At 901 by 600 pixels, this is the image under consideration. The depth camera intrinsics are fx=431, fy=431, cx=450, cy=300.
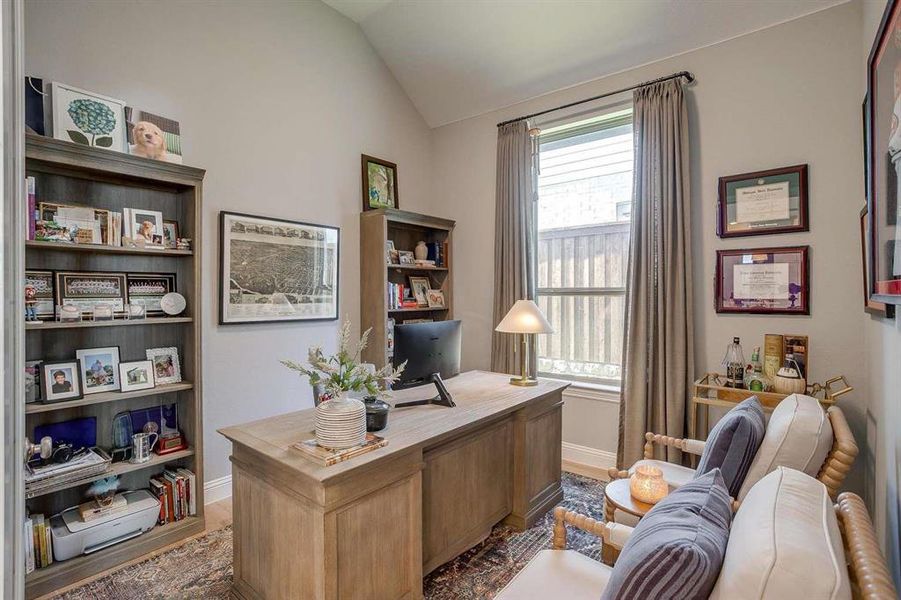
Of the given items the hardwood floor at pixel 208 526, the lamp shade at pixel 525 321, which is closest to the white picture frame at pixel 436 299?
the lamp shade at pixel 525 321

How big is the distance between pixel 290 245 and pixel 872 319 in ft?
11.5

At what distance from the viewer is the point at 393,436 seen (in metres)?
1.83

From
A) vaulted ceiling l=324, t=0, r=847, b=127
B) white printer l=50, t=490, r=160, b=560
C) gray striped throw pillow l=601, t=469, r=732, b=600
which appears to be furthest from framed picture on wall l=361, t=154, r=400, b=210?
gray striped throw pillow l=601, t=469, r=732, b=600

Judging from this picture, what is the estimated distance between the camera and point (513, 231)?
3811mm

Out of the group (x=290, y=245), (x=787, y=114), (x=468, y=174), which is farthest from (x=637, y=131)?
(x=290, y=245)

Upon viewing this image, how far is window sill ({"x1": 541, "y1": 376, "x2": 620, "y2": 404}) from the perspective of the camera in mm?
3393

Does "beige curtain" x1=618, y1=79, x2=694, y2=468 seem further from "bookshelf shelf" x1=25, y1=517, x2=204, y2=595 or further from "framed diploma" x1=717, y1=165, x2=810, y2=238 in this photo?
"bookshelf shelf" x1=25, y1=517, x2=204, y2=595

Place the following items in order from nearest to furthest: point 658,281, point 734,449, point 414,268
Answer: point 734,449
point 658,281
point 414,268

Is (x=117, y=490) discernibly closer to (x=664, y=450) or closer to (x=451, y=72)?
(x=664, y=450)

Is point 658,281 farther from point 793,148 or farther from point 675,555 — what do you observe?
point 675,555

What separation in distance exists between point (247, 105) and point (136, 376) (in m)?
1.94

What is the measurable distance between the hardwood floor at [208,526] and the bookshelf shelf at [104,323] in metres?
1.23

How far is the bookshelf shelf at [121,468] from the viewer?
2.02m

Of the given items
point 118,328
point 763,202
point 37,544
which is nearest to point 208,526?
point 37,544
